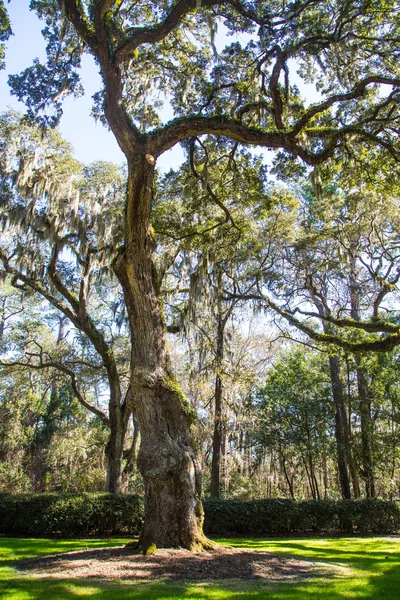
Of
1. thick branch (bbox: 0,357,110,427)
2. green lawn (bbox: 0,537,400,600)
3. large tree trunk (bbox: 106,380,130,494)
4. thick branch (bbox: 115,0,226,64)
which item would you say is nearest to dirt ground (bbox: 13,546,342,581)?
green lawn (bbox: 0,537,400,600)

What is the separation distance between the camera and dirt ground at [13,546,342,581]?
13.7 feet

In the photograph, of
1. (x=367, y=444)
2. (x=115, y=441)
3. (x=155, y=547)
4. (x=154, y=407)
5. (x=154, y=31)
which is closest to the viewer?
(x=155, y=547)

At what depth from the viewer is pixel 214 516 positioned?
→ 39.0ft

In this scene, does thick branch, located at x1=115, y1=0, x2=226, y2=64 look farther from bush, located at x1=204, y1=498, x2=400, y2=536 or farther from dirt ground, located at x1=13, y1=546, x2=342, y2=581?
bush, located at x1=204, y1=498, x2=400, y2=536

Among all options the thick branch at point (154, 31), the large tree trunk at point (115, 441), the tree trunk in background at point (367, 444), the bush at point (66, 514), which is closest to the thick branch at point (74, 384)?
the large tree trunk at point (115, 441)

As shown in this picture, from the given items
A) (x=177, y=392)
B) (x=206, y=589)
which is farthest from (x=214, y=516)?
(x=206, y=589)

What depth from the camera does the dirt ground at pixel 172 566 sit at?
418cm

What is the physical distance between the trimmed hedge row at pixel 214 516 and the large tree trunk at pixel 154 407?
21.0 ft

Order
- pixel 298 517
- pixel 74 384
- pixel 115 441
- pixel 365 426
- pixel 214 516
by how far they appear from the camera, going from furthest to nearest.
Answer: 1. pixel 365 426
2. pixel 74 384
3. pixel 298 517
4. pixel 214 516
5. pixel 115 441

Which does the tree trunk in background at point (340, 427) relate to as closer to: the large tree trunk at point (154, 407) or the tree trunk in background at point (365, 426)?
the tree trunk in background at point (365, 426)

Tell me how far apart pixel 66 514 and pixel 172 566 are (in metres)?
7.51

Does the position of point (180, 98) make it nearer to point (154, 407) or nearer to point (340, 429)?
point (154, 407)

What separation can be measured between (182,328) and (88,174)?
19.1 ft

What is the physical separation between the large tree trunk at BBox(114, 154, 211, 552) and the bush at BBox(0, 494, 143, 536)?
634 centimetres
